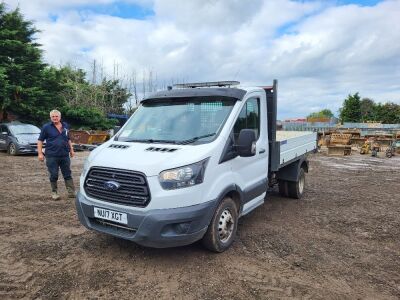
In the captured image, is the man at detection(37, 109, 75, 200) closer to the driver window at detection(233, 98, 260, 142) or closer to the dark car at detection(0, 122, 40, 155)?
the driver window at detection(233, 98, 260, 142)

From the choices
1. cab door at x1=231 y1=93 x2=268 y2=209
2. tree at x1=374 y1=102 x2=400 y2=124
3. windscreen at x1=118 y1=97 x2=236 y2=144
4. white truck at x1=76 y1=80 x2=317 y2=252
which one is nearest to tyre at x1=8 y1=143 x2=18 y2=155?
white truck at x1=76 y1=80 x2=317 y2=252

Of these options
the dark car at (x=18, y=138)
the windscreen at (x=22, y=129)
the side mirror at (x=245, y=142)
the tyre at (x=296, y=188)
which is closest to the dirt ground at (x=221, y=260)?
the tyre at (x=296, y=188)

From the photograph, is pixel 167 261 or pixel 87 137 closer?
pixel 167 261

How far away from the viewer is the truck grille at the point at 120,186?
4066 millimetres

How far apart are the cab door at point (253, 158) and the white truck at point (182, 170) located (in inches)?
0.6

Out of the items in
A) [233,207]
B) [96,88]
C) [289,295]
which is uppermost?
[96,88]

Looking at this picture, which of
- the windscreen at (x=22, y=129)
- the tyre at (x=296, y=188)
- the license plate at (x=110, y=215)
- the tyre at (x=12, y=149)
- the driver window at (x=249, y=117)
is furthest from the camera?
the windscreen at (x=22, y=129)

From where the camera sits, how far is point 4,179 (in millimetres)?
10141

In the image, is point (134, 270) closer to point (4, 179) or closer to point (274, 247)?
point (274, 247)

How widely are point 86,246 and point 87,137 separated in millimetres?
15798

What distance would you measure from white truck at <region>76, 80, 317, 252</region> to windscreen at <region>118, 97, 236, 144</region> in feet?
0.05

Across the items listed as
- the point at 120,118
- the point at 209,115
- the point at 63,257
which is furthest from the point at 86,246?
the point at 120,118

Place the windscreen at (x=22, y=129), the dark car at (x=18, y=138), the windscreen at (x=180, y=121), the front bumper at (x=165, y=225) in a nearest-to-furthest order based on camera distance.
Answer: the front bumper at (x=165, y=225) < the windscreen at (x=180, y=121) < the dark car at (x=18, y=138) < the windscreen at (x=22, y=129)

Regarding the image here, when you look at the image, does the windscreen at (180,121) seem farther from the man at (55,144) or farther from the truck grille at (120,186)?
the man at (55,144)
